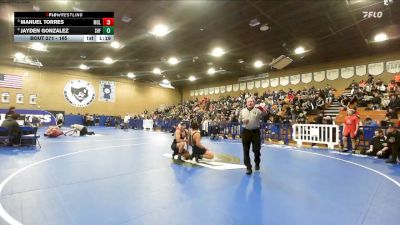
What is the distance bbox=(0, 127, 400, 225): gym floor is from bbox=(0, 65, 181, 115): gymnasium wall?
21469 mm

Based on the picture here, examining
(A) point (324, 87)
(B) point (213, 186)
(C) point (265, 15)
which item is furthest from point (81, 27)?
(A) point (324, 87)

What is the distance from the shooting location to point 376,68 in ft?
61.4

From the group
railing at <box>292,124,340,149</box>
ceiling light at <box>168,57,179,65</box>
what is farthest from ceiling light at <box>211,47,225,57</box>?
railing at <box>292,124,340,149</box>

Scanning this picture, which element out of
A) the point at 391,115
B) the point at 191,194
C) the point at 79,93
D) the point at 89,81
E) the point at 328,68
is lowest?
the point at 191,194

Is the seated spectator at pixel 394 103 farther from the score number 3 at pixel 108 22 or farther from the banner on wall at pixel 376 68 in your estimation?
the score number 3 at pixel 108 22

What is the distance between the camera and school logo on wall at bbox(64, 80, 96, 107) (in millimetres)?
26609

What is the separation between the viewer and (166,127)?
23.9m

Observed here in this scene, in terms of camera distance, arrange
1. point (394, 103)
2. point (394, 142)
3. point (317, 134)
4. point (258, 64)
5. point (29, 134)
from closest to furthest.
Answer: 1. point (394, 142)
2. point (29, 134)
3. point (317, 134)
4. point (394, 103)
5. point (258, 64)

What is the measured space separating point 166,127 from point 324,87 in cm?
1523

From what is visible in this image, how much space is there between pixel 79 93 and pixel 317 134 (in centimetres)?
2529

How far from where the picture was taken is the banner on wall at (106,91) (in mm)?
28852

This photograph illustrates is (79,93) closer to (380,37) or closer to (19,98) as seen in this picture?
(19,98)

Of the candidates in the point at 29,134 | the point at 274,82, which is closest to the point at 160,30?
the point at 29,134
